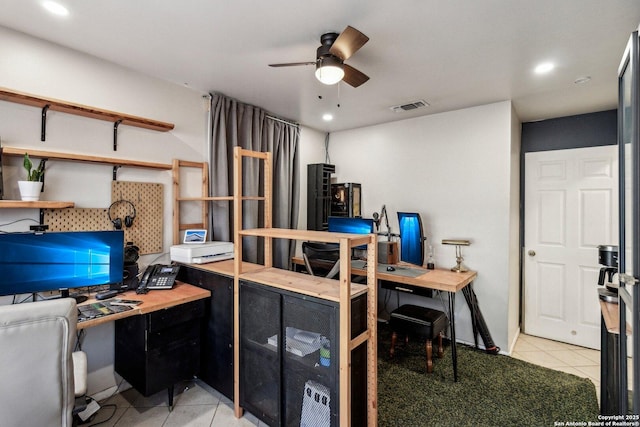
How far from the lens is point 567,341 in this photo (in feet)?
10.6

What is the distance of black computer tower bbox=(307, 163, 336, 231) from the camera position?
12.7 ft

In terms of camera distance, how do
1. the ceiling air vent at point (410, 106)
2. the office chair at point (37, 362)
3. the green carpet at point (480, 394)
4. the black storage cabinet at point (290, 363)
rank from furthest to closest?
the ceiling air vent at point (410, 106) → the green carpet at point (480, 394) → the black storage cabinet at point (290, 363) → the office chair at point (37, 362)

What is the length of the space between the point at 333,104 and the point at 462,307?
2.54 metres

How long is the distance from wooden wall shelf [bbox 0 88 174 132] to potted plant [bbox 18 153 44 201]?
0.35 metres

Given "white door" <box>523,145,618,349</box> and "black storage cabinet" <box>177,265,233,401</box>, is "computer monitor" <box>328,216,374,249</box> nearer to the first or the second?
"black storage cabinet" <box>177,265,233,401</box>

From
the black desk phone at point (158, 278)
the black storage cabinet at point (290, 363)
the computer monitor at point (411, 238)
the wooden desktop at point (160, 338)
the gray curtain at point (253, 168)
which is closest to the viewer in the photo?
the black storage cabinet at point (290, 363)

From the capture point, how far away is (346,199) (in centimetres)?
381

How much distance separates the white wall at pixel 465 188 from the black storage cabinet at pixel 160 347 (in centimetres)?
239

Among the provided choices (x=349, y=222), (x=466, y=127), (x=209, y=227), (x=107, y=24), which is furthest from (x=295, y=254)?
(x=107, y=24)

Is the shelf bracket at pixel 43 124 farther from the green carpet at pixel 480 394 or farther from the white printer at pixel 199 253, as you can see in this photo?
the green carpet at pixel 480 394

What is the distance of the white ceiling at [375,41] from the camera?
160 centimetres

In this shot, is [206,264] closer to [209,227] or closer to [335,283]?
[209,227]

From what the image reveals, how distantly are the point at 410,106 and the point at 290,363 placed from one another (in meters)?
2.68

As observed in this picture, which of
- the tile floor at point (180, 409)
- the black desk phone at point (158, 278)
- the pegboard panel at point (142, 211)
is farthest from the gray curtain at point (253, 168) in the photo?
the tile floor at point (180, 409)
